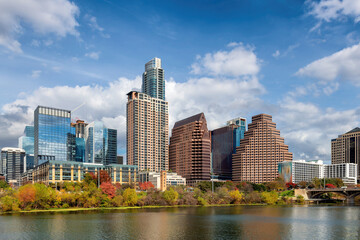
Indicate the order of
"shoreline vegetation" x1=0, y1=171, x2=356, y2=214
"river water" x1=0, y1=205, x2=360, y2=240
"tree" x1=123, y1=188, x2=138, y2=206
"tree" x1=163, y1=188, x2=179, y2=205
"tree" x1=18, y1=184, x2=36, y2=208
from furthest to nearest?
"tree" x1=163, y1=188, x2=179, y2=205 → "tree" x1=123, y1=188, x2=138, y2=206 → "shoreline vegetation" x1=0, y1=171, x2=356, y2=214 → "tree" x1=18, y1=184, x2=36, y2=208 → "river water" x1=0, y1=205, x2=360, y2=240

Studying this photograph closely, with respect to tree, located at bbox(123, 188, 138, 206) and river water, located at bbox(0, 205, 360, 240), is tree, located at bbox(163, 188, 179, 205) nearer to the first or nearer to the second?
tree, located at bbox(123, 188, 138, 206)

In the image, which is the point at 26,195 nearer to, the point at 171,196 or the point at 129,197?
the point at 129,197

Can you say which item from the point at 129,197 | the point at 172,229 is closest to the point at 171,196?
the point at 129,197

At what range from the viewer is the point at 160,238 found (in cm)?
8256

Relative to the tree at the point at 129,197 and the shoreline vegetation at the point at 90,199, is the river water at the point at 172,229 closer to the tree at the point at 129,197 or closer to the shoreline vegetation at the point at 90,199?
the shoreline vegetation at the point at 90,199

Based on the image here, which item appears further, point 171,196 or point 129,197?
point 171,196

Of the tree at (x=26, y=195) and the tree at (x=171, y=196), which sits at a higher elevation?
the tree at (x=26, y=195)

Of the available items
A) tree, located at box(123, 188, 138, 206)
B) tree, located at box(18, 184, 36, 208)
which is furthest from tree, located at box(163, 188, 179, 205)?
tree, located at box(18, 184, 36, 208)

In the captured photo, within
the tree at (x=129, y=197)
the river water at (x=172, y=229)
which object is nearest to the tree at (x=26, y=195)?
the river water at (x=172, y=229)

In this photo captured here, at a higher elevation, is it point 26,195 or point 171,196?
point 26,195

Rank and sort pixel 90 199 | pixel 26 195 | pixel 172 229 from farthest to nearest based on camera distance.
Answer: pixel 90 199 → pixel 26 195 → pixel 172 229

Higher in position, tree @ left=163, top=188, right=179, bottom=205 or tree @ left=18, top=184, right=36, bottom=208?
tree @ left=18, top=184, right=36, bottom=208

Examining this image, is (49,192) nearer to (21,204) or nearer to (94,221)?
(21,204)

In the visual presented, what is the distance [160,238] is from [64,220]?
4509cm
